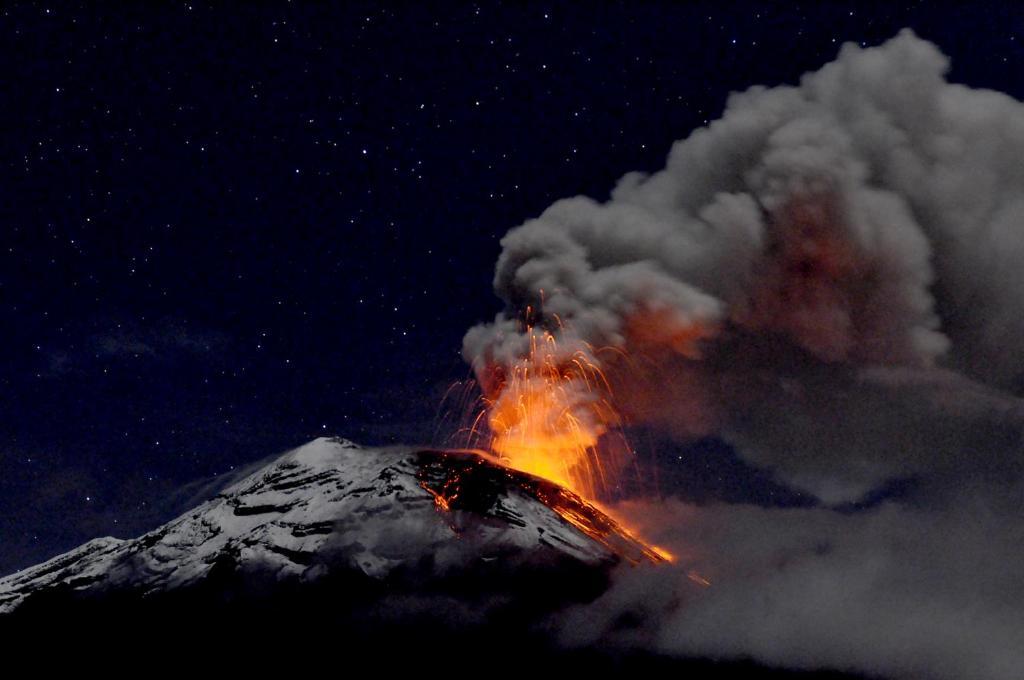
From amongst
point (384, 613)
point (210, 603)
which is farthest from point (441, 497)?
point (210, 603)

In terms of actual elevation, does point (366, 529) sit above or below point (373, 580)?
above

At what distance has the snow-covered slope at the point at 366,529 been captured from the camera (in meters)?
75.4

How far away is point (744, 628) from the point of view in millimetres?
71250

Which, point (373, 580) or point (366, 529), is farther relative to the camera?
point (366, 529)

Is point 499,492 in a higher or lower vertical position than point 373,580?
higher

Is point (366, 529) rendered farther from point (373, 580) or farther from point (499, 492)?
point (499, 492)

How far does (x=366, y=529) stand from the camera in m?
78.2

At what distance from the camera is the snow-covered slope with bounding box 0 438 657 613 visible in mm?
75438

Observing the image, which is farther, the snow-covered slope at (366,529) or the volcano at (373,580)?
the snow-covered slope at (366,529)

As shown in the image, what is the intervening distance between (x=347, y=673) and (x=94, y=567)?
3717cm

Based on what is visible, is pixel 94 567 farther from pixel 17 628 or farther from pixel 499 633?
pixel 499 633

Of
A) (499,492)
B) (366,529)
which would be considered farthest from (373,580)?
(499,492)

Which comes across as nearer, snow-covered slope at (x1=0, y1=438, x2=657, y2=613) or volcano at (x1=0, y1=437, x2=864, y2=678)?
volcano at (x1=0, y1=437, x2=864, y2=678)

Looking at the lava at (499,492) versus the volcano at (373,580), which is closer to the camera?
the volcano at (373,580)
